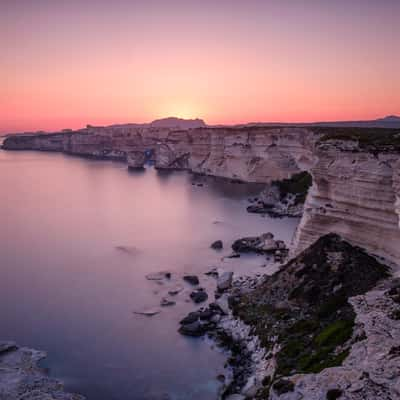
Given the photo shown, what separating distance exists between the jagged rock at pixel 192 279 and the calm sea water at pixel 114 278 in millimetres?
398

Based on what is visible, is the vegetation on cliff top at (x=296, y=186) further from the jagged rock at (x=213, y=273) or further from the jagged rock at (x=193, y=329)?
the jagged rock at (x=193, y=329)

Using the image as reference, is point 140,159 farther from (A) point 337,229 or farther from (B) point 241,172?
(A) point 337,229

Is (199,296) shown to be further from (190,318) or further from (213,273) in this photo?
(213,273)

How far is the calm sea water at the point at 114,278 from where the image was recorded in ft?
51.3

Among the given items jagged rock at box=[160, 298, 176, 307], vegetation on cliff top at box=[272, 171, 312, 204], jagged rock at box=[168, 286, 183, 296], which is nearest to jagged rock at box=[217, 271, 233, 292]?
jagged rock at box=[168, 286, 183, 296]

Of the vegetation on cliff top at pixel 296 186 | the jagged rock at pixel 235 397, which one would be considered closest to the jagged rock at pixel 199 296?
the jagged rock at pixel 235 397

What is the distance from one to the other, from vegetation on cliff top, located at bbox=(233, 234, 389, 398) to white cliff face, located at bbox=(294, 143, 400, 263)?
74 centimetres

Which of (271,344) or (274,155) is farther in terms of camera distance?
(274,155)

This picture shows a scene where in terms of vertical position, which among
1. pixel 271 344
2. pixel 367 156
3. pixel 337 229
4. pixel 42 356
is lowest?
pixel 42 356

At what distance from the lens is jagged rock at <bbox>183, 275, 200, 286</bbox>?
77.1ft

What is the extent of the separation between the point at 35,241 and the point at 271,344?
961 inches

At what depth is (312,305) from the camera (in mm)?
15781

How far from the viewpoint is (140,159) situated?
305 feet

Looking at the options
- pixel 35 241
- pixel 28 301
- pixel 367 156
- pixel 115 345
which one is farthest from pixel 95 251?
pixel 367 156
